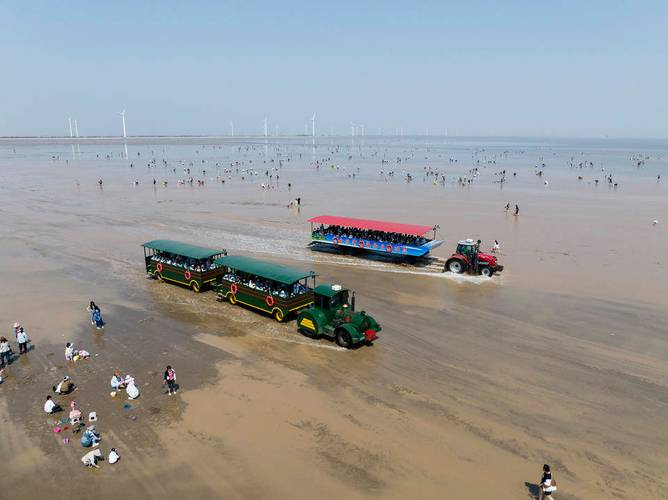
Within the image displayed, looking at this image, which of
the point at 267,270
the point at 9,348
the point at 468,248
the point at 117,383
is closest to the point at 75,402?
the point at 117,383

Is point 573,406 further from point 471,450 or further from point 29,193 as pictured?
point 29,193

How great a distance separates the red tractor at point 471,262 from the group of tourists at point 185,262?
14460 millimetres

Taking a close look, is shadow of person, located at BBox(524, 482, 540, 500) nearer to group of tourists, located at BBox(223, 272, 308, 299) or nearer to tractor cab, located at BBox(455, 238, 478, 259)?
group of tourists, located at BBox(223, 272, 308, 299)

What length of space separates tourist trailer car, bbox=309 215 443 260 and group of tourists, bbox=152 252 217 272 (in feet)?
35.3

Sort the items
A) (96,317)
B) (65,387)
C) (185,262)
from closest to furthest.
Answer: (65,387), (96,317), (185,262)

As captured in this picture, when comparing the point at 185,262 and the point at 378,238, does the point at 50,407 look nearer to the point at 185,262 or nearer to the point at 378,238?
the point at 185,262

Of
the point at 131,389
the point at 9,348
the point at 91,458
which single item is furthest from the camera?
the point at 9,348

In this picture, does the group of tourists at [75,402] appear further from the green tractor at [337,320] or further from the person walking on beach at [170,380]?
the green tractor at [337,320]

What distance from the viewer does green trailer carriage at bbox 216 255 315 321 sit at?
70.1 ft

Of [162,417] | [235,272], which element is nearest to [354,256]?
[235,272]

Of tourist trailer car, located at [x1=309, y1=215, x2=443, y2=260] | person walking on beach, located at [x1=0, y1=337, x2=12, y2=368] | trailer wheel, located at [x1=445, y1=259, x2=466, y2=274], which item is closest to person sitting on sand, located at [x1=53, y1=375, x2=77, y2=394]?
person walking on beach, located at [x1=0, y1=337, x2=12, y2=368]

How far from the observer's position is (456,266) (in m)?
29.5

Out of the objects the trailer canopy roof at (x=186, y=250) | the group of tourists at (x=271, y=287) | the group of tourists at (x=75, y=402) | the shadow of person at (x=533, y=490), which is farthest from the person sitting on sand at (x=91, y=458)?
the trailer canopy roof at (x=186, y=250)

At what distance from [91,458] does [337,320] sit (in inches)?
390
